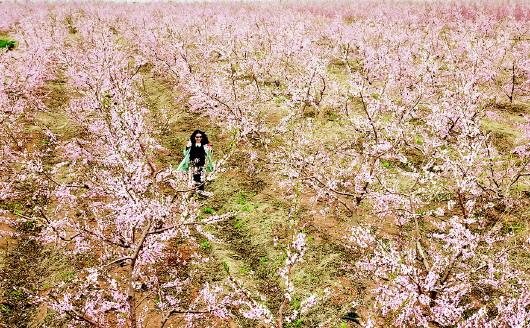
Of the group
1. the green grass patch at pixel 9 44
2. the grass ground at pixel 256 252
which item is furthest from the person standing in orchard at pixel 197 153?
the green grass patch at pixel 9 44

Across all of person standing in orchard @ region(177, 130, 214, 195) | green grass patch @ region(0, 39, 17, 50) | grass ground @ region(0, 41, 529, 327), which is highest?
green grass patch @ region(0, 39, 17, 50)

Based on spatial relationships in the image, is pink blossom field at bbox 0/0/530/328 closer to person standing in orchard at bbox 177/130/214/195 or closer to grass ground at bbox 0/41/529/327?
grass ground at bbox 0/41/529/327

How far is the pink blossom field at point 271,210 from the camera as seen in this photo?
24.9 feet

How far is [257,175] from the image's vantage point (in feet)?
45.2

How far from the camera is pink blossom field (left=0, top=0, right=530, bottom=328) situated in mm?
7590

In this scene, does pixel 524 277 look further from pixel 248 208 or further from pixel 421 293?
pixel 248 208

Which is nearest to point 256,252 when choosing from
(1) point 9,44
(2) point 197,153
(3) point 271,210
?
(3) point 271,210

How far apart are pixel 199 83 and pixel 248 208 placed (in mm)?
8021

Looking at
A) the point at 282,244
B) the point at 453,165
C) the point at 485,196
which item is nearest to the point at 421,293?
the point at 453,165

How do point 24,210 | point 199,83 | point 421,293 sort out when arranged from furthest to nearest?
point 199,83 < point 24,210 < point 421,293

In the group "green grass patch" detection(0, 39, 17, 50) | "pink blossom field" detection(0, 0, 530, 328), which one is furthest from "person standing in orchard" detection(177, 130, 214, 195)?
"green grass patch" detection(0, 39, 17, 50)

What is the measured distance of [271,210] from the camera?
11.8m

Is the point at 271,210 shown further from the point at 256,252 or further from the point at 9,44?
the point at 9,44

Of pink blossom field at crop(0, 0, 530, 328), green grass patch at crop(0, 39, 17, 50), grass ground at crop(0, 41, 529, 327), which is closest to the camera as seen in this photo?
pink blossom field at crop(0, 0, 530, 328)
